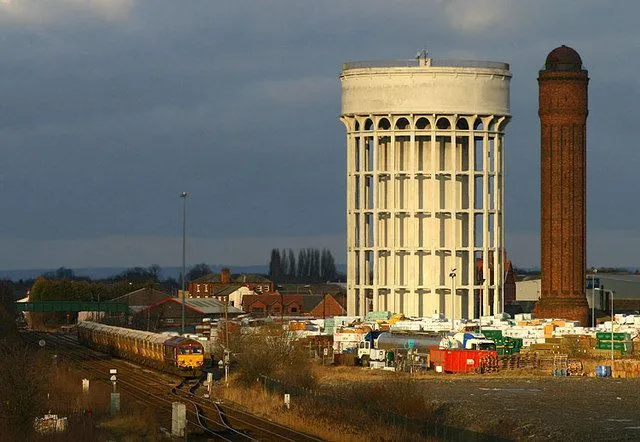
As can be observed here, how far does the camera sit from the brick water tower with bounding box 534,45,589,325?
123 metres

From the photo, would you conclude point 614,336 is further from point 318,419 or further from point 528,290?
point 528,290

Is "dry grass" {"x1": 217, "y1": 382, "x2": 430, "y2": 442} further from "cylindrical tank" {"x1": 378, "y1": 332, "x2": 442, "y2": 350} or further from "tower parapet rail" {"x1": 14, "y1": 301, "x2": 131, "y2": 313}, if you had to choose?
"tower parapet rail" {"x1": 14, "y1": 301, "x2": 131, "y2": 313}

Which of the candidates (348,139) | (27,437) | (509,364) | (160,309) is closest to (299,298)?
(160,309)

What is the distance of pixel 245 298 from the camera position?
185250mm

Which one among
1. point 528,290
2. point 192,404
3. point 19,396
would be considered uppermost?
point 528,290

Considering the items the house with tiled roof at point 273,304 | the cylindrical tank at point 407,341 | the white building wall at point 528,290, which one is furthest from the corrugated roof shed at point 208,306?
the cylindrical tank at point 407,341

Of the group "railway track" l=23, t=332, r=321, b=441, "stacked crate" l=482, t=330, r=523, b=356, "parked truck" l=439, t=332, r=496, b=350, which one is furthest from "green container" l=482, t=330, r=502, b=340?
"railway track" l=23, t=332, r=321, b=441

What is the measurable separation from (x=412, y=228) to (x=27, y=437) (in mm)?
77852

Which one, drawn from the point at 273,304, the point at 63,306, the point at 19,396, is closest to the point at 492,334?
the point at 19,396

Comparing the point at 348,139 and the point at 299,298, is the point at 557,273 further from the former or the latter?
the point at 299,298

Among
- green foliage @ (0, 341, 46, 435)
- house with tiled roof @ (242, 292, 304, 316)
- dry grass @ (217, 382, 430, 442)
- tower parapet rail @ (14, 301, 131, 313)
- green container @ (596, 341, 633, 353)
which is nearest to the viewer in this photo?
dry grass @ (217, 382, 430, 442)

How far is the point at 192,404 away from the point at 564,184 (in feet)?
217

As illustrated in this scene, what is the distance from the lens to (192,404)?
205ft

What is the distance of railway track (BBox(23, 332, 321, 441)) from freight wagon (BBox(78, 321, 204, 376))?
2.42ft
